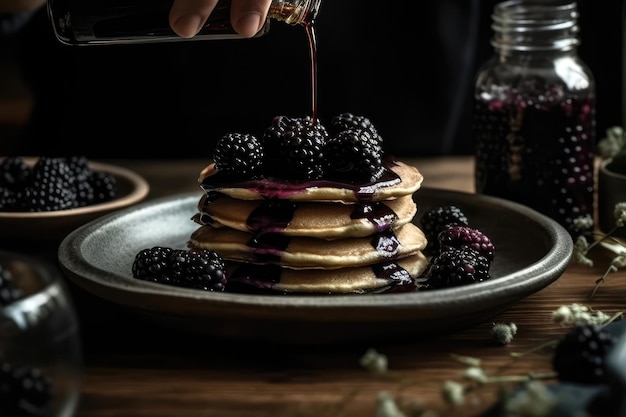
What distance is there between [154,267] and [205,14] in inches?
15.4

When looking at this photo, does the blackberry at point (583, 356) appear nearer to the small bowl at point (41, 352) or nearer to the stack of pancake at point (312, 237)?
the stack of pancake at point (312, 237)

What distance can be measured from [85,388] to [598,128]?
2.33 meters

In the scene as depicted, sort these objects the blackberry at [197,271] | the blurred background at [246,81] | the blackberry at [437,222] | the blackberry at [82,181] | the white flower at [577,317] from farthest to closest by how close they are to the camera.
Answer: the blurred background at [246,81], the blackberry at [82,181], the blackberry at [437,222], the blackberry at [197,271], the white flower at [577,317]

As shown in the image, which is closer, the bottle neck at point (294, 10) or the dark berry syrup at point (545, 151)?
the bottle neck at point (294, 10)

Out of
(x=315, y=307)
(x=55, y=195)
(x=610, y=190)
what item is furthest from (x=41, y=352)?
(x=610, y=190)

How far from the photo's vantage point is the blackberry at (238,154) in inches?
55.9

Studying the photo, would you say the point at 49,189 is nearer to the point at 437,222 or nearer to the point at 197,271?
the point at 197,271

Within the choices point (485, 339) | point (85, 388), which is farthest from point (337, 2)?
point (85, 388)

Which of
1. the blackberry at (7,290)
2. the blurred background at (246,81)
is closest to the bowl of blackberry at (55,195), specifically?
the blurred background at (246,81)

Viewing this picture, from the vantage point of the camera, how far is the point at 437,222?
1.64m

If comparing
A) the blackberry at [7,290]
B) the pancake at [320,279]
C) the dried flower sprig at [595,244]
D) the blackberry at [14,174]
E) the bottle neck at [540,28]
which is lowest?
the dried flower sprig at [595,244]

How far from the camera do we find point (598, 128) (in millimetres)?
3068

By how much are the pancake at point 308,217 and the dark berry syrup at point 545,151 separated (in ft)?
1.30

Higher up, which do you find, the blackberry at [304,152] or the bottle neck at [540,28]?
the bottle neck at [540,28]
